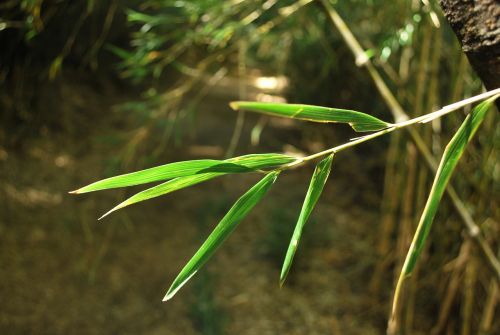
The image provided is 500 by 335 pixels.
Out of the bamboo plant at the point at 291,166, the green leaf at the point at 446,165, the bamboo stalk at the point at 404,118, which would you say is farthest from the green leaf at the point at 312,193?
the bamboo stalk at the point at 404,118

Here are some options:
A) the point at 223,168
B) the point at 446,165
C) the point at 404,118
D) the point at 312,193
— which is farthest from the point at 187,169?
the point at 404,118

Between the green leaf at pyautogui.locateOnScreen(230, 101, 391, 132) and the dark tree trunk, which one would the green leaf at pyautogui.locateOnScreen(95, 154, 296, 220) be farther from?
the dark tree trunk

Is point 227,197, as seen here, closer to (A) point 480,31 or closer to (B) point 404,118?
(B) point 404,118

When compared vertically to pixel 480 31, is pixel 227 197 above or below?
below

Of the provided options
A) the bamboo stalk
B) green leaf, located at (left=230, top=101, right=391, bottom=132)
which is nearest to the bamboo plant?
green leaf, located at (left=230, top=101, right=391, bottom=132)

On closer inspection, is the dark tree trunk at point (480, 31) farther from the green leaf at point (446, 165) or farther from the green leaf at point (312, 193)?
the green leaf at point (312, 193)
